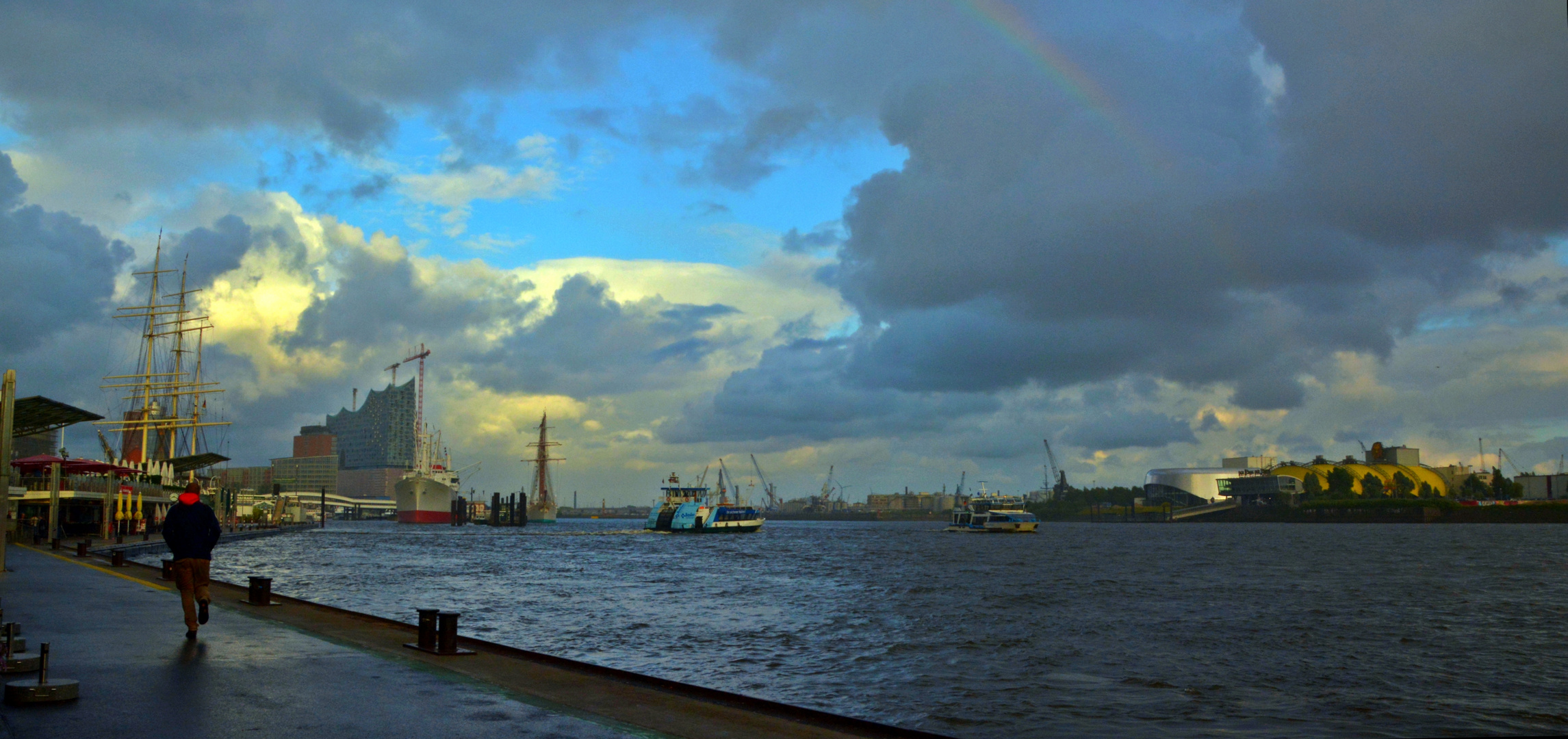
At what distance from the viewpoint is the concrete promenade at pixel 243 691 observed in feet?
33.9

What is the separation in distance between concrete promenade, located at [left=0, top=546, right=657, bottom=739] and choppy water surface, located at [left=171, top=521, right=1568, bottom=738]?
845 cm

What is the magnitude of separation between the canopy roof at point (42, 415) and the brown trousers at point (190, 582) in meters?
24.8

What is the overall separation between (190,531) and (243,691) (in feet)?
16.9

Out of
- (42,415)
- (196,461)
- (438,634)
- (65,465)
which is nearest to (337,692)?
(438,634)

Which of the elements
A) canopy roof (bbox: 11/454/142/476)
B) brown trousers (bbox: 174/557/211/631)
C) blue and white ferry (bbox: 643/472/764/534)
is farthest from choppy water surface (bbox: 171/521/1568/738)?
blue and white ferry (bbox: 643/472/764/534)

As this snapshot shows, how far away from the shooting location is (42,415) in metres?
38.9

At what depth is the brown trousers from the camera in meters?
16.3

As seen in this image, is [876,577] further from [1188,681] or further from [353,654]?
[353,654]

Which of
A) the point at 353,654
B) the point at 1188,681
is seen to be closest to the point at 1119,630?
the point at 1188,681

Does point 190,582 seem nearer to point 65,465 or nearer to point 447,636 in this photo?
point 447,636

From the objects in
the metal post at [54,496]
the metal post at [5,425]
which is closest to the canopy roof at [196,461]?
the metal post at [54,496]

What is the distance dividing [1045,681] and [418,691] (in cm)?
1526

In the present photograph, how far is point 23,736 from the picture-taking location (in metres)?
9.36

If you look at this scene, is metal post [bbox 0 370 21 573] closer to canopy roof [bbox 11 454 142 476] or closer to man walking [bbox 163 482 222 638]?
man walking [bbox 163 482 222 638]
